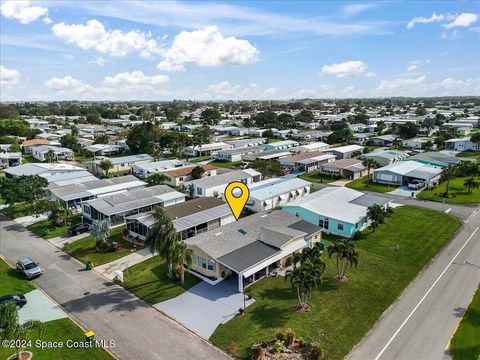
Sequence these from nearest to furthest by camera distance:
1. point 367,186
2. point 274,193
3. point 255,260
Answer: point 255,260 → point 274,193 → point 367,186

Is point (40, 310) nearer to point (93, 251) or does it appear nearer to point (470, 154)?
point (93, 251)

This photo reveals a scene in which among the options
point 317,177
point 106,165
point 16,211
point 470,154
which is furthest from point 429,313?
point 470,154

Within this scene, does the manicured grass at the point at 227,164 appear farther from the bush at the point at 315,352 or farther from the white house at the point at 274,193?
the bush at the point at 315,352

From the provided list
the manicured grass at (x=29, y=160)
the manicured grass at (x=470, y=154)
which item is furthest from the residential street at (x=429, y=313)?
the manicured grass at (x=29, y=160)

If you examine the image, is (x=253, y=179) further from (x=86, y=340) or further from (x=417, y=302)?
(x=86, y=340)

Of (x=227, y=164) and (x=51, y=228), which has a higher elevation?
(x=227, y=164)

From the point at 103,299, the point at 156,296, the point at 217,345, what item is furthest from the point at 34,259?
the point at 217,345
